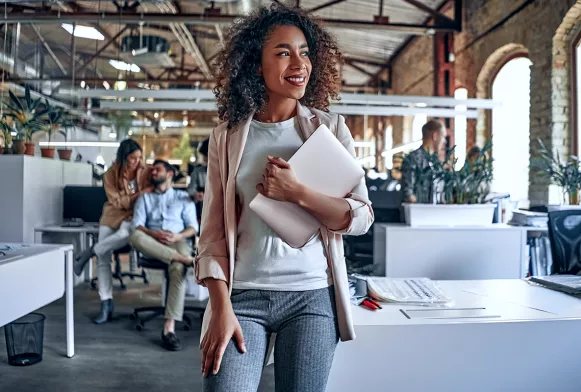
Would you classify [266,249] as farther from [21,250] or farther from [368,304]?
[21,250]

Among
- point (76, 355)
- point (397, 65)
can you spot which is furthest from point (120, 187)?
point (397, 65)

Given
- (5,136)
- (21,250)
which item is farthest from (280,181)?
(5,136)

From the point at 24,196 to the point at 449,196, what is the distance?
3698 millimetres

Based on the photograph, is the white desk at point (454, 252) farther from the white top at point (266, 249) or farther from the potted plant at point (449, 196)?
the white top at point (266, 249)

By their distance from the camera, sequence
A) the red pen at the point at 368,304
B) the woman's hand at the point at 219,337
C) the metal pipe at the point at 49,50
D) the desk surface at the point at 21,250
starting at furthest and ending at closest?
1. the metal pipe at the point at 49,50
2. the desk surface at the point at 21,250
3. the red pen at the point at 368,304
4. the woman's hand at the point at 219,337

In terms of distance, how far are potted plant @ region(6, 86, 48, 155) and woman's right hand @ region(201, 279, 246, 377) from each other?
4368 millimetres

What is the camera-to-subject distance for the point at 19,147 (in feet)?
16.0

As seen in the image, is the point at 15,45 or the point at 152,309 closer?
the point at 152,309

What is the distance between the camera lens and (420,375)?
5.27 feet

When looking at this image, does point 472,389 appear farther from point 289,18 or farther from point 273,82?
point 289,18

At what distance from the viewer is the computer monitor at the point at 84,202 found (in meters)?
5.54

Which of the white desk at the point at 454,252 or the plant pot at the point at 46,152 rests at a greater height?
the plant pot at the point at 46,152

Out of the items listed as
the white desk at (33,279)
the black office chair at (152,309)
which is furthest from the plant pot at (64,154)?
the white desk at (33,279)

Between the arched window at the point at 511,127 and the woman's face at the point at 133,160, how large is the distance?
5234 mm
